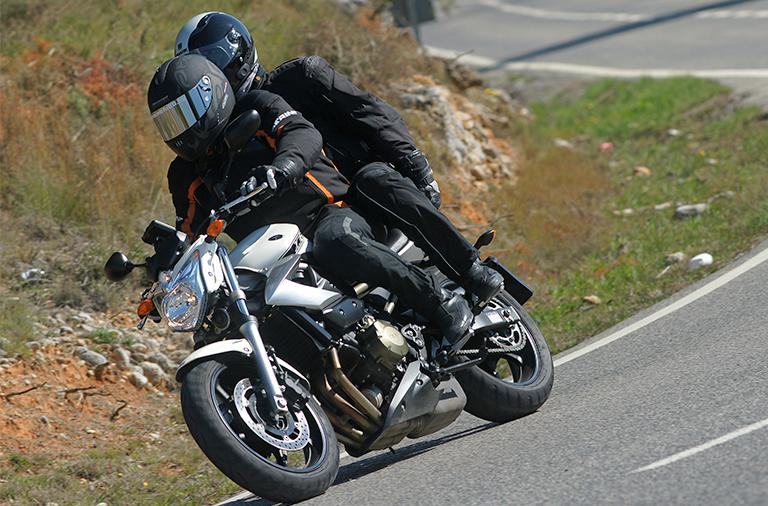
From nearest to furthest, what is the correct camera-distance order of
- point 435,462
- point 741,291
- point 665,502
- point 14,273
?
point 665,502 < point 435,462 < point 741,291 < point 14,273

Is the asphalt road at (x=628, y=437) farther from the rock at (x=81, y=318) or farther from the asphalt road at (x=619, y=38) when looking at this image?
the asphalt road at (x=619, y=38)

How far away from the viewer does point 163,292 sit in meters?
6.26

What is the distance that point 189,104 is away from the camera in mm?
6508

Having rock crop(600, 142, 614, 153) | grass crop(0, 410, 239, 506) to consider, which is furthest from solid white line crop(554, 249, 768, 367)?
rock crop(600, 142, 614, 153)

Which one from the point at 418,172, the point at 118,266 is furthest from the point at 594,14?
the point at 118,266

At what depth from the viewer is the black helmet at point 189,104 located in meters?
6.52

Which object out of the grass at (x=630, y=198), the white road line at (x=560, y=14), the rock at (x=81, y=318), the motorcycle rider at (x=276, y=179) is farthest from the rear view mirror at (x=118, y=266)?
the white road line at (x=560, y=14)

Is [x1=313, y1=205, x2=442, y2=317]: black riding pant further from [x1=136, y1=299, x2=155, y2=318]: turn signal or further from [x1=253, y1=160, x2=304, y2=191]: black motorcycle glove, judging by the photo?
[x1=136, y1=299, x2=155, y2=318]: turn signal

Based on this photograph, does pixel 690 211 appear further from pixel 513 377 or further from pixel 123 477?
pixel 123 477

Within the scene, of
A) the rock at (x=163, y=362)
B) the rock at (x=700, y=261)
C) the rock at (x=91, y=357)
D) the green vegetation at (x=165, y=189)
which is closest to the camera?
the green vegetation at (x=165, y=189)

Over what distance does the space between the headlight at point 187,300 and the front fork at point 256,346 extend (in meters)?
0.17

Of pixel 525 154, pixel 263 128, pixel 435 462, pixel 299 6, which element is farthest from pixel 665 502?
pixel 299 6

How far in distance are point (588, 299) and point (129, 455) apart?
416 cm

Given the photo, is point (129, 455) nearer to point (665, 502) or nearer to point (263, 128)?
point (263, 128)
